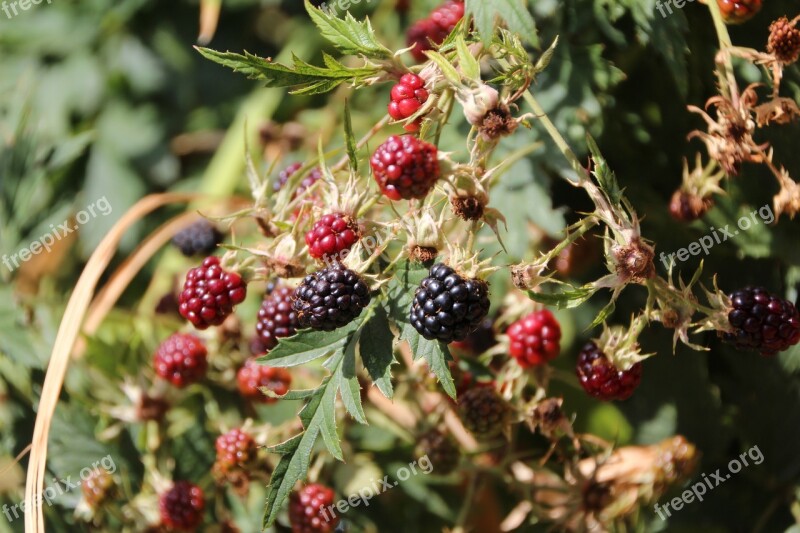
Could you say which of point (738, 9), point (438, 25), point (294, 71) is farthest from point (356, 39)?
point (738, 9)

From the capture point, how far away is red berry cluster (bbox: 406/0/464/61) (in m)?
1.51

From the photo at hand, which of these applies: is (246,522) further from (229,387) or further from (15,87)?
(15,87)

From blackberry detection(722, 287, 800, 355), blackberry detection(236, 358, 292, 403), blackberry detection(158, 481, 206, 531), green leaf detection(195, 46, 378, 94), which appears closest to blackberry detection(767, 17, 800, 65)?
blackberry detection(722, 287, 800, 355)

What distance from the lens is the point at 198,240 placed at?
5.84 feet

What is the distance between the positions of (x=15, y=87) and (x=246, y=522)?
1.49 m

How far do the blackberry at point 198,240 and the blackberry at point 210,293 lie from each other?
577 mm

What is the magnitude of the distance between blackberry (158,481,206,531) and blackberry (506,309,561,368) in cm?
66

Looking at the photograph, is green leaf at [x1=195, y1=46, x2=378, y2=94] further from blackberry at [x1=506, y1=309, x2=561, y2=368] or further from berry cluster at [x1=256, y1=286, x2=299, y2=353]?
blackberry at [x1=506, y1=309, x2=561, y2=368]

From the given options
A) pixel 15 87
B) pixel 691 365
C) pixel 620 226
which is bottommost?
pixel 691 365

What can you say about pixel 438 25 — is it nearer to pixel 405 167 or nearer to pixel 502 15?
pixel 502 15

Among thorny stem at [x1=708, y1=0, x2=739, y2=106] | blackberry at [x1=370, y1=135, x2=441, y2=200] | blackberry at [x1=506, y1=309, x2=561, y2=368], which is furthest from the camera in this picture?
blackberry at [x1=506, y1=309, x2=561, y2=368]

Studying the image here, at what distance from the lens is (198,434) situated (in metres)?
1.64

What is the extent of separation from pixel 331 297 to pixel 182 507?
2.29ft

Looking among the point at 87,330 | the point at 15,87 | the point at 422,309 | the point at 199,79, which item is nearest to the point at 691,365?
the point at 422,309
